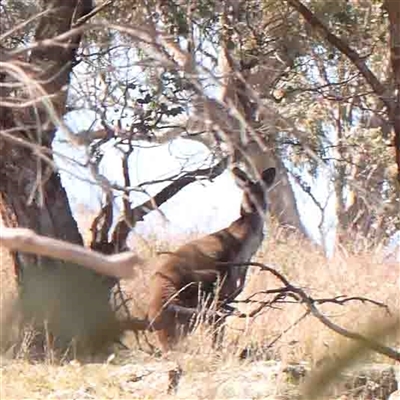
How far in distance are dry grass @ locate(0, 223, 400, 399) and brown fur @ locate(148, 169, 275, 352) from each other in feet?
0.77

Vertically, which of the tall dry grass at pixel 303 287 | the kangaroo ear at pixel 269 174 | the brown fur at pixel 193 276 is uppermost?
the kangaroo ear at pixel 269 174

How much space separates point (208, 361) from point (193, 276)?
0.94 meters

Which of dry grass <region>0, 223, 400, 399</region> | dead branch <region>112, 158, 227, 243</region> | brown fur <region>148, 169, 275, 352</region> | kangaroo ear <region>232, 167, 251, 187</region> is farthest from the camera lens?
brown fur <region>148, 169, 275, 352</region>

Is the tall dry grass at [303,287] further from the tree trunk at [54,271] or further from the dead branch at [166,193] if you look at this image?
the tree trunk at [54,271]

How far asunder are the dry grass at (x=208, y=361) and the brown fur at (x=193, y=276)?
0.77ft

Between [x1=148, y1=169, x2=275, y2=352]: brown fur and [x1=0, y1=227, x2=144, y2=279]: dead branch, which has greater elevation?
[x1=0, y1=227, x2=144, y2=279]: dead branch

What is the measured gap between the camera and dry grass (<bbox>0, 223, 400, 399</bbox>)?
21.0 ft

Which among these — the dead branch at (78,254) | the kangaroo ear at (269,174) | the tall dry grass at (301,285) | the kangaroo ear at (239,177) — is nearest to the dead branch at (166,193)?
the kangaroo ear at (239,177)

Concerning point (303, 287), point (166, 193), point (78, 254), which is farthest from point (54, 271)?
point (78, 254)

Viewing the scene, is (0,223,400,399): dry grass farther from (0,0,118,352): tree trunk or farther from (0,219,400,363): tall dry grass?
(0,0,118,352): tree trunk

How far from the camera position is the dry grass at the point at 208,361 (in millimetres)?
6406

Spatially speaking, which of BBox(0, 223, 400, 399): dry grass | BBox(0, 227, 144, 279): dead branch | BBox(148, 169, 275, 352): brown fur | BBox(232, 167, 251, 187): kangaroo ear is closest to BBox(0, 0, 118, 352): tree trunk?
BBox(0, 223, 400, 399): dry grass

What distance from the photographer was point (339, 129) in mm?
12484

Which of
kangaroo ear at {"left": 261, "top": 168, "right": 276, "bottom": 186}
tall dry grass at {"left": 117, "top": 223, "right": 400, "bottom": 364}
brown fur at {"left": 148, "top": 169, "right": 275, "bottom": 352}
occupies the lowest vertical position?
tall dry grass at {"left": 117, "top": 223, "right": 400, "bottom": 364}
